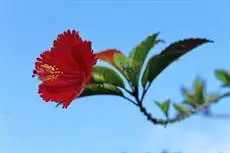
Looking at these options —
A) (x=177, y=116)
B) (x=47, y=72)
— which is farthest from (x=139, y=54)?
(x=47, y=72)

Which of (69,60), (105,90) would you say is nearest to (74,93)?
(69,60)

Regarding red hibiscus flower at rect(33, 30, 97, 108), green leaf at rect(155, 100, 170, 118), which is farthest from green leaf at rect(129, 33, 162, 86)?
red hibiscus flower at rect(33, 30, 97, 108)

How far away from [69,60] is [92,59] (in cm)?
6

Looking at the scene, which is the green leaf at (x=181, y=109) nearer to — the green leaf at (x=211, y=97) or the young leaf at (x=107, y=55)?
the green leaf at (x=211, y=97)

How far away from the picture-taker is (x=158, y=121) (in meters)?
1.82

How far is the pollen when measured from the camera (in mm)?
1168

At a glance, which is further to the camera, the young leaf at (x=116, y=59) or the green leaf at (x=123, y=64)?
the green leaf at (x=123, y=64)

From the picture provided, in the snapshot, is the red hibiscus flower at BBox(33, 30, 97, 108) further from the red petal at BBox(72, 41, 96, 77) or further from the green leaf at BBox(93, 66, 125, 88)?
the green leaf at BBox(93, 66, 125, 88)

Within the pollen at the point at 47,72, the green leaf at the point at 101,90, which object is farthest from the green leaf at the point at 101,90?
the pollen at the point at 47,72

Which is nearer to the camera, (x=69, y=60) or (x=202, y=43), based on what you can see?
(x=69, y=60)

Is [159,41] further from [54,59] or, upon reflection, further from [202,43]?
[54,59]

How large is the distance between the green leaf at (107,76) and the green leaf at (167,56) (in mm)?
84

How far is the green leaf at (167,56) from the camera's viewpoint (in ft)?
5.06

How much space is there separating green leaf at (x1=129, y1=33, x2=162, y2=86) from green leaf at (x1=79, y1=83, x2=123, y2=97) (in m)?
0.08
